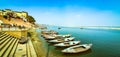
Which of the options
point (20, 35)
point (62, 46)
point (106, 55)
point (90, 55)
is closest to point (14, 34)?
point (20, 35)

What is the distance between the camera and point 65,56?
71.8 ft

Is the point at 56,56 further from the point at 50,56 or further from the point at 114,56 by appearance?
the point at 114,56

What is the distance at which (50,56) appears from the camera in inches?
832

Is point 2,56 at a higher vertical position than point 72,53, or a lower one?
higher

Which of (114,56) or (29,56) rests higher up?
(29,56)

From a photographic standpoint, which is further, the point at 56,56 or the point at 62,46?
the point at 62,46

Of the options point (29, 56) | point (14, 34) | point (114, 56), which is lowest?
point (114, 56)

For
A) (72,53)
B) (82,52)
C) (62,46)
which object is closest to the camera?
(72,53)

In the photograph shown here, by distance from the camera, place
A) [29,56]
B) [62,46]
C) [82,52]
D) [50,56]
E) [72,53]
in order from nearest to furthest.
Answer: [29,56] < [50,56] < [72,53] < [82,52] < [62,46]

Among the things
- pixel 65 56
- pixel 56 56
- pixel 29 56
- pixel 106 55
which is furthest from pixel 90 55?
Result: pixel 29 56

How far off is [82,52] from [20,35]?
1432 cm

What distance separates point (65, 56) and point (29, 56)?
7.27m

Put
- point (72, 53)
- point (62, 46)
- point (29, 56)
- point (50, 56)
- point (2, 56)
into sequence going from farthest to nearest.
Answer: point (62, 46) < point (72, 53) < point (50, 56) < point (29, 56) < point (2, 56)

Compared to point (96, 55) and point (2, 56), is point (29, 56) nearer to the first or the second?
point (2, 56)
